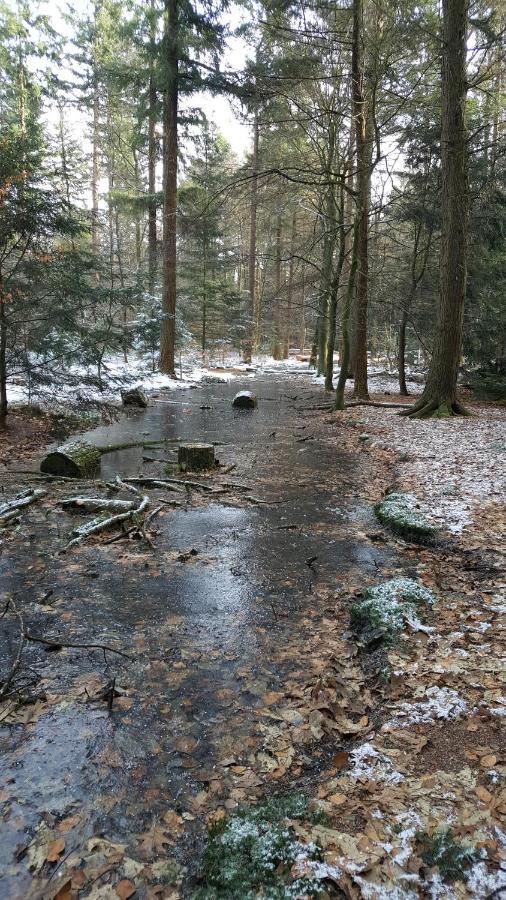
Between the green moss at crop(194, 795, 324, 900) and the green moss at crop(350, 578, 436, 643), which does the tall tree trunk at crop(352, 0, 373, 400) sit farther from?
the green moss at crop(194, 795, 324, 900)

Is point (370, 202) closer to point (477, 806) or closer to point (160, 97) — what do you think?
point (160, 97)

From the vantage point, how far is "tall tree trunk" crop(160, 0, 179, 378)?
17812 millimetres

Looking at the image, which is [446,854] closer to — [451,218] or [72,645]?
[72,645]

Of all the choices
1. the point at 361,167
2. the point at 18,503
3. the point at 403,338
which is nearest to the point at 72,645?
the point at 18,503

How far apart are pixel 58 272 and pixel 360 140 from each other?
8.80 meters

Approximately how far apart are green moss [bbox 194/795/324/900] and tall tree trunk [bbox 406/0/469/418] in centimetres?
1110

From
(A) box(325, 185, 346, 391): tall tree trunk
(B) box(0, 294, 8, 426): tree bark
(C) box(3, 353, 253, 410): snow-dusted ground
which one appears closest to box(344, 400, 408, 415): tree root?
(A) box(325, 185, 346, 391): tall tree trunk

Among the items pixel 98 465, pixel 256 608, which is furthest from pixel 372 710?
pixel 98 465

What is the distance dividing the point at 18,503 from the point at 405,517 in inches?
202

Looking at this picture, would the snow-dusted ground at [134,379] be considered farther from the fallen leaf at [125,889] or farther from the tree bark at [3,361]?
the fallen leaf at [125,889]

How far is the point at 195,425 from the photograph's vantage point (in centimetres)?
1372

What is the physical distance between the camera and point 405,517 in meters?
6.40

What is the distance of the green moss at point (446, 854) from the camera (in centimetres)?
210

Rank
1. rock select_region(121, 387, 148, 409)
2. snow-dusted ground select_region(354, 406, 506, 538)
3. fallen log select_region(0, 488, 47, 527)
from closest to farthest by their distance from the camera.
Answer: fallen log select_region(0, 488, 47, 527), snow-dusted ground select_region(354, 406, 506, 538), rock select_region(121, 387, 148, 409)
